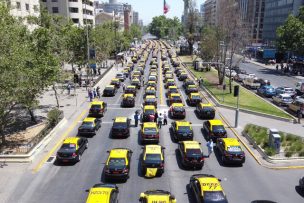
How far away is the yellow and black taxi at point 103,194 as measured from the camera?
53.8ft

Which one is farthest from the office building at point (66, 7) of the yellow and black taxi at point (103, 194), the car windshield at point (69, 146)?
the yellow and black taxi at point (103, 194)

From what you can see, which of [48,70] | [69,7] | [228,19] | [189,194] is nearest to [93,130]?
[48,70]

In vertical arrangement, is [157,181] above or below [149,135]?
below

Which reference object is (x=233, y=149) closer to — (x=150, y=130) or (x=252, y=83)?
(x=150, y=130)

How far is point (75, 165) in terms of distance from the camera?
23.6 meters

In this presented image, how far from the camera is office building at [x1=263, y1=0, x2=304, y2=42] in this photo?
9625 cm

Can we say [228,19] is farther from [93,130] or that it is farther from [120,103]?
[93,130]

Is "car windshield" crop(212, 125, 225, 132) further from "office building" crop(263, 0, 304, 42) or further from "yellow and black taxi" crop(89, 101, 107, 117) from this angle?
"office building" crop(263, 0, 304, 42)

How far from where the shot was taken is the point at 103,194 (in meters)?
16.8

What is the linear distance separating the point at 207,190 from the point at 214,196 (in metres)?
0.54

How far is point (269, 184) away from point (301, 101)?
19.4 m

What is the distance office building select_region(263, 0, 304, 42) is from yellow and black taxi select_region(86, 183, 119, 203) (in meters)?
94.6

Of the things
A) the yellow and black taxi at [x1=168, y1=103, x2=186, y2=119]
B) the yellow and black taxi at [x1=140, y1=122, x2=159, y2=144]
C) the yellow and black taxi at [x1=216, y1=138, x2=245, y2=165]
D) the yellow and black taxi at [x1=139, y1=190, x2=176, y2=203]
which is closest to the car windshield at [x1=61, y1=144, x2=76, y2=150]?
the yellow and black taxi at [x1=140, y1=122, x2=159, y2=144]

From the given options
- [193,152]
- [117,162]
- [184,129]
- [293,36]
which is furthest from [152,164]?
[293,36]
